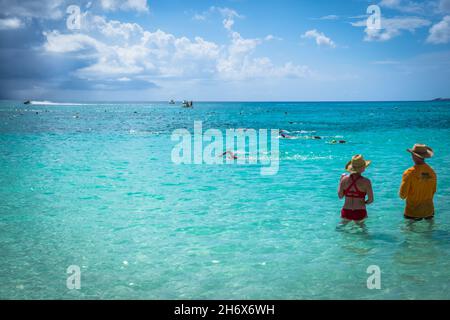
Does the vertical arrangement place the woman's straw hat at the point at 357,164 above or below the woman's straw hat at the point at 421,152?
below

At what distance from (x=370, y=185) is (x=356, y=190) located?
1.10 feet

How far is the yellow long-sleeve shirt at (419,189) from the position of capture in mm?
8242

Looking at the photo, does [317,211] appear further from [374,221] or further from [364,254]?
[364,254]

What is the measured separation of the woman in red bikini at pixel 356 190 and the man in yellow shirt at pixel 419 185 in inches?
39.4

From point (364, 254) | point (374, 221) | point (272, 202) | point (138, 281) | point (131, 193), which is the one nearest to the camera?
point (138, 281)

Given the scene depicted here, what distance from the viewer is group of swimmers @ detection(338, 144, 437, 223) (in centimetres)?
809

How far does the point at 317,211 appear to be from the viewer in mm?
10984

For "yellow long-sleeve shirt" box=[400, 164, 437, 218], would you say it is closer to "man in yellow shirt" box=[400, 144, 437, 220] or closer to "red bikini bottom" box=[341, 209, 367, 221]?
"man in yellow shirt" box=[400, 144, 437, 220]

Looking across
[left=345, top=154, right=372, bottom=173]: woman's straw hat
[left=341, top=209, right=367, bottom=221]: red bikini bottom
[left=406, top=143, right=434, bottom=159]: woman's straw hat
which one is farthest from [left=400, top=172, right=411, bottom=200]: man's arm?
[left=345, top=154, right=372, bottom=173]: woman's straw hat

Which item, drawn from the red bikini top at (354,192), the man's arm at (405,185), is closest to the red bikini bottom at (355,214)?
the red bikini top at (354,192)

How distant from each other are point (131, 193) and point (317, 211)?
6920mm

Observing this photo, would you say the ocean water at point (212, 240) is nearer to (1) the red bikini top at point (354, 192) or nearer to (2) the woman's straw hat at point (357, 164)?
(1) the red bikini top at point (354, 192)
